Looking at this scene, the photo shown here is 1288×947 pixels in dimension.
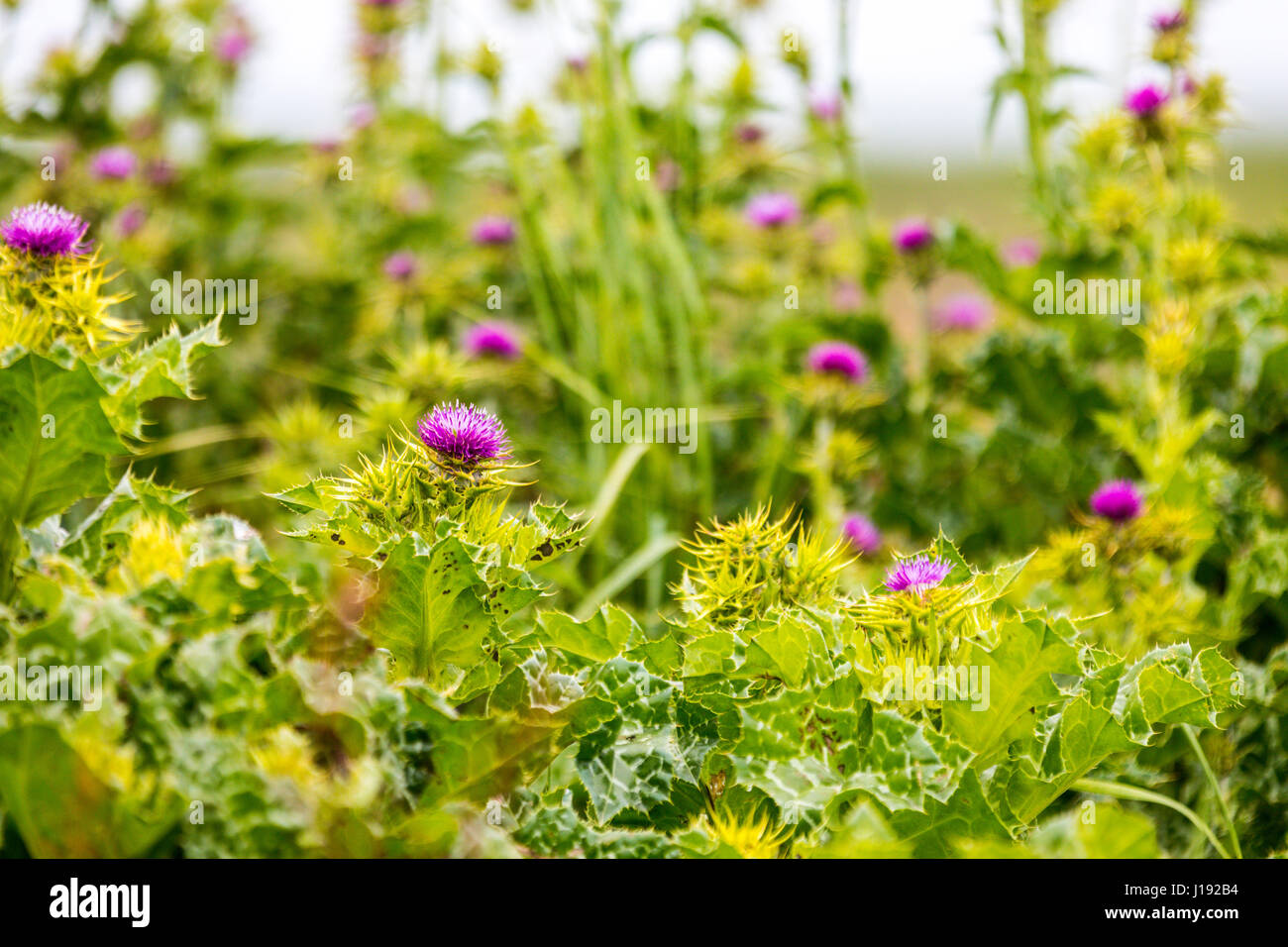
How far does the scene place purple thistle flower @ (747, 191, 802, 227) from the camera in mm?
3232

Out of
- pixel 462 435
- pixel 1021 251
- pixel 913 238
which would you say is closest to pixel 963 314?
pixel 1021 251

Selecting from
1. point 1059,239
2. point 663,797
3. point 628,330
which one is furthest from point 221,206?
point 663,797

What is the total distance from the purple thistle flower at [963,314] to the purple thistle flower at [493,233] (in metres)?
1.31

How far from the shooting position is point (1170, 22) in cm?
257

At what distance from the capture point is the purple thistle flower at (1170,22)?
8.37 ft

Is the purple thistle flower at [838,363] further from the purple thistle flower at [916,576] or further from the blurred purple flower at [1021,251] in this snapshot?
the purple thistle flower at [916,576]

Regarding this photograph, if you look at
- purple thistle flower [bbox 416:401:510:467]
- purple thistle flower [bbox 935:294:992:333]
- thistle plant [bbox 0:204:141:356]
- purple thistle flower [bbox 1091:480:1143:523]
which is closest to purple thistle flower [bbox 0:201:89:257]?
thistle plant [bbox 0:204:141:356]

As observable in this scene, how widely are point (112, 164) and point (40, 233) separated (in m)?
2.51

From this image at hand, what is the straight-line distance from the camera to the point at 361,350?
3309 mm

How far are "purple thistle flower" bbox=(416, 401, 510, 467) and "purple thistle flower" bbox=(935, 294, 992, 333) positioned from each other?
240cm

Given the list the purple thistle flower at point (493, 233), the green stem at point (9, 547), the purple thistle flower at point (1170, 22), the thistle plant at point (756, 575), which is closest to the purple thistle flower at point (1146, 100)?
the purple thistle flower at point (1170, 22)

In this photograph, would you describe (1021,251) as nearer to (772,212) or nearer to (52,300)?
(772,212)
